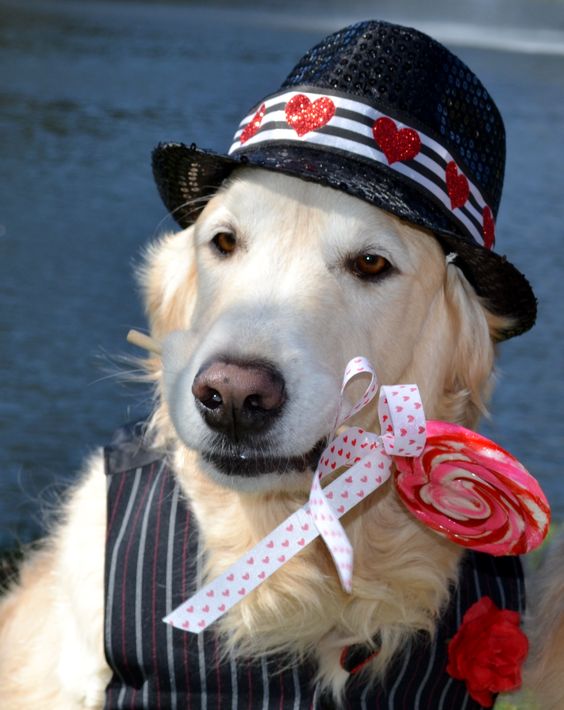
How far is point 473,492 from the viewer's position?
2.36 m

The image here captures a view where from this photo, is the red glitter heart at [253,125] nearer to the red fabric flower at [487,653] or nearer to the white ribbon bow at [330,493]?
the white ribbon bow at [330,493]

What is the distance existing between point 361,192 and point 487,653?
1131mm

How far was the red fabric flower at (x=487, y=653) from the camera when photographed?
2.64 meters

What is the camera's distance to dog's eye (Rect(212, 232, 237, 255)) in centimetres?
259

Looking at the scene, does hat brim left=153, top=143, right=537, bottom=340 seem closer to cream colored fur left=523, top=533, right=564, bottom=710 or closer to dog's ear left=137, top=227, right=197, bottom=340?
dog's ear left=137, top=227, right=197, bottom=340

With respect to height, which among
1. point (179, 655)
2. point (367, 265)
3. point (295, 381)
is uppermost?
point (367, 265)

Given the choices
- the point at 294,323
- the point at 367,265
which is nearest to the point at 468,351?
the point at 367,265

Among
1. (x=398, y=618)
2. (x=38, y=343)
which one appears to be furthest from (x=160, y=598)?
(x=38, y=343)

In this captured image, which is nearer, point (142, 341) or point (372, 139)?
point (372, 139)

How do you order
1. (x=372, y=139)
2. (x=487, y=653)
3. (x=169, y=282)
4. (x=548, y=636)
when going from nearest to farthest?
(x=372, y=139), (x=487, y=653), (x=548, y=636), (x=169, y=282)

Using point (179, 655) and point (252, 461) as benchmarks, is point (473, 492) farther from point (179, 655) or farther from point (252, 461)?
point (179, 655)

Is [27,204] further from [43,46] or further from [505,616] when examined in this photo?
[43,46]

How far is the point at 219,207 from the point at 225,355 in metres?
0.57

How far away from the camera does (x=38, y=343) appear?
22.1ft
